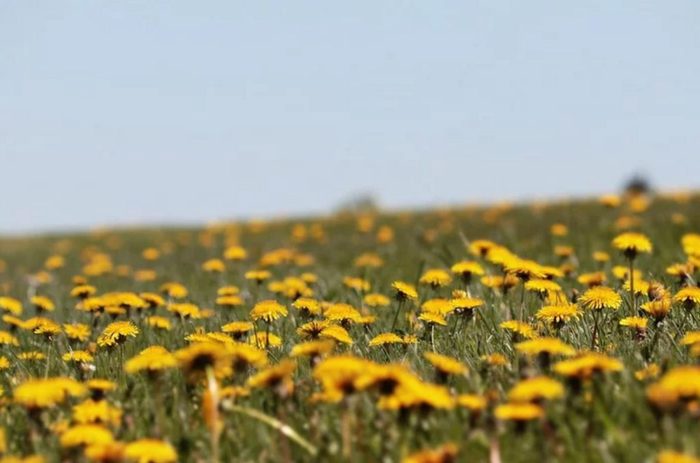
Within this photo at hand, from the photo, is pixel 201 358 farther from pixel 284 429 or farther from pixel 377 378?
pixel 377 378

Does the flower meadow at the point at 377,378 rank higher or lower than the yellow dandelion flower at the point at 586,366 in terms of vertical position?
→ lower

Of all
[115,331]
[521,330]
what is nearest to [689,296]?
[521,330]

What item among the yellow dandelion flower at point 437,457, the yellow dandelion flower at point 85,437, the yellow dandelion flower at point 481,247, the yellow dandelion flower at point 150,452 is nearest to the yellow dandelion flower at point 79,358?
the yellow dandelion flower at point 85,437

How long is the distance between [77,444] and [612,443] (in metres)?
1.33

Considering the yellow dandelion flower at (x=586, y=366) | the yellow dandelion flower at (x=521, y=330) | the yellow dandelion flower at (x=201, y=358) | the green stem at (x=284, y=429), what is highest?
the yellow dandelion flower at (x=201, y=358)

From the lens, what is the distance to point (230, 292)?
516cm

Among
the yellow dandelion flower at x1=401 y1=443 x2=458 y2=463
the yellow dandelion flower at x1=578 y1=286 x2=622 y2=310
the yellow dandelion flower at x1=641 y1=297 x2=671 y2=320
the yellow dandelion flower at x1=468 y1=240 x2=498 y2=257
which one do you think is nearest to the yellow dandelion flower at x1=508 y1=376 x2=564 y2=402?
the yellow dandelion flower at x1=401 y1=443 x2=458 y2=463

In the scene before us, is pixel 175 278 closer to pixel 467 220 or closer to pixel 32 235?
pixel 467 220

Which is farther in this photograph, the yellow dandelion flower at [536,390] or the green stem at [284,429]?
the green stem at [284,429]

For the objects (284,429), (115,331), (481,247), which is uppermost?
(481,247)

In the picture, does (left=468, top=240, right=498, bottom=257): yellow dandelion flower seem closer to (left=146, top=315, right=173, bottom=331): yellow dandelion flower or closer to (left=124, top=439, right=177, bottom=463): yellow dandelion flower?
(left=146, top=315, right=173, bottom=331): yellow dandelion flower

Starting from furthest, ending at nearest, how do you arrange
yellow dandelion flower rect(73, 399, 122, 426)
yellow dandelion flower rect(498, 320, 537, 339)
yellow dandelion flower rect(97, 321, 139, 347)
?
yellow dandelion flower rect(97, 321, 139, 347) → yellow dandelion flower rect(498, 320, 537, 339) → yellow dandelion flower rect(73, 399, 122, 426)

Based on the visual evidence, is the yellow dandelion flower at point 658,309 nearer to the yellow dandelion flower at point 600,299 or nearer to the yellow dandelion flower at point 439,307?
the yellow dandelion flower at point 600,299

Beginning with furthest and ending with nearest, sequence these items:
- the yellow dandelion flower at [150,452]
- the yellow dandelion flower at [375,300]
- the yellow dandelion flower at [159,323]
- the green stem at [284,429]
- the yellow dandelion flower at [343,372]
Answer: the yellow dandelion flower at [375,300] < the yellow dandelion flower at [159,323] < the green stem at [284,429] < the yellow dandelion flower at [343,372] < the yellow dandelion flower at [150,452]
